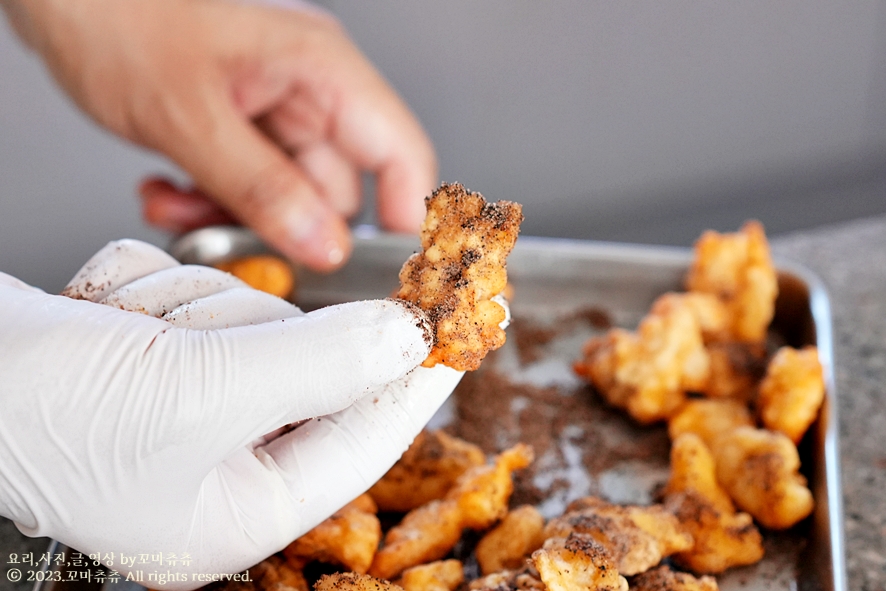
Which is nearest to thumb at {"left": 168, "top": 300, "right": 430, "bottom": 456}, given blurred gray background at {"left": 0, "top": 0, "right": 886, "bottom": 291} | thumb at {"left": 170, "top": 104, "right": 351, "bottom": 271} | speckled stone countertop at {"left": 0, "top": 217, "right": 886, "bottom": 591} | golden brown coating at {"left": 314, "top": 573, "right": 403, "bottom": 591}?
golden brown coating at {"left": 314, "top": 573, "right": 403, "bottom": 591}

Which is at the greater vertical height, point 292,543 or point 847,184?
point 847,184

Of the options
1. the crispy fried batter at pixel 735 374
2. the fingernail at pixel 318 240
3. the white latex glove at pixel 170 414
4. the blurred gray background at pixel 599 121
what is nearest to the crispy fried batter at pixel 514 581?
the white latex glove at pixel 170 414

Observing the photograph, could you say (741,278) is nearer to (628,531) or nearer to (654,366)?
(654,366)

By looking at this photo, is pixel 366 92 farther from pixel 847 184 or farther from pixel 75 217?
pixel 847 184

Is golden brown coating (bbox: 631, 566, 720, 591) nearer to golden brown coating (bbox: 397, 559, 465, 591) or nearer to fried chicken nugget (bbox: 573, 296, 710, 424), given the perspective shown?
golden brown coating (bbox: 397, 559, 465, 591)

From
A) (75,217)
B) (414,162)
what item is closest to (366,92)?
(414,162)

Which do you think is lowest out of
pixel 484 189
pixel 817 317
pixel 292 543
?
pixel 292 543

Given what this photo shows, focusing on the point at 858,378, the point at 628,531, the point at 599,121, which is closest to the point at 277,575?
the point at 628,531
